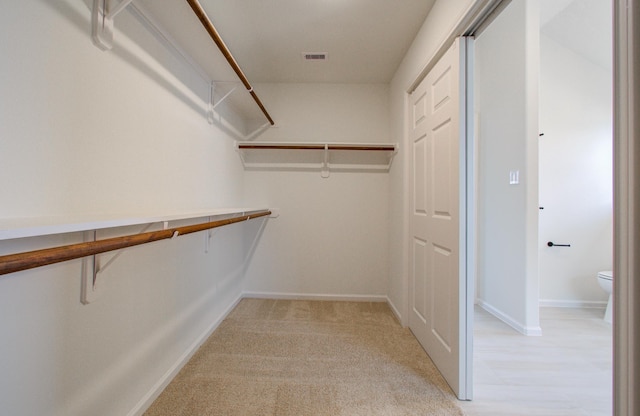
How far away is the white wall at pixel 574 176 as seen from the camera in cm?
246

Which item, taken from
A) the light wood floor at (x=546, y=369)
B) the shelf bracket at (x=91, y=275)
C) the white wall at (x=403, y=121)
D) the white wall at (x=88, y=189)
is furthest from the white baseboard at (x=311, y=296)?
the shelf bracket at (x=91, y=275)

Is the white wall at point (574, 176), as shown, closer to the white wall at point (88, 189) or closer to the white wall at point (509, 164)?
the white wall at point (509, 164)

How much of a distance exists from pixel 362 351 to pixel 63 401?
5.01ft

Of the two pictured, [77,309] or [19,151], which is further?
[77,309]

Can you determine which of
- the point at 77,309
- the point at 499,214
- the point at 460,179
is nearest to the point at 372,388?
the point at 460,179

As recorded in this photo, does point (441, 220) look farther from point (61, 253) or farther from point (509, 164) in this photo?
point (61, 253)

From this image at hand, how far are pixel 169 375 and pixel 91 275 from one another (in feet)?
2.76

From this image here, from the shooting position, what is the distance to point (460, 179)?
1382mm

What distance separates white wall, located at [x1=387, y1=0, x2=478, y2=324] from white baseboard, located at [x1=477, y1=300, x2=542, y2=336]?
3.02 feet

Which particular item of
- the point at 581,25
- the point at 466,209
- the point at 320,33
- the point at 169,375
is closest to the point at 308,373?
the point at 169,375

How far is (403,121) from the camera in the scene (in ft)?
7.27

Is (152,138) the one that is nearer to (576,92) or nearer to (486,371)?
(486,371)

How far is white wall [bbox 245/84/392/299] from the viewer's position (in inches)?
107

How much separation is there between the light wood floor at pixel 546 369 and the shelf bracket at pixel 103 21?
7.54ft
